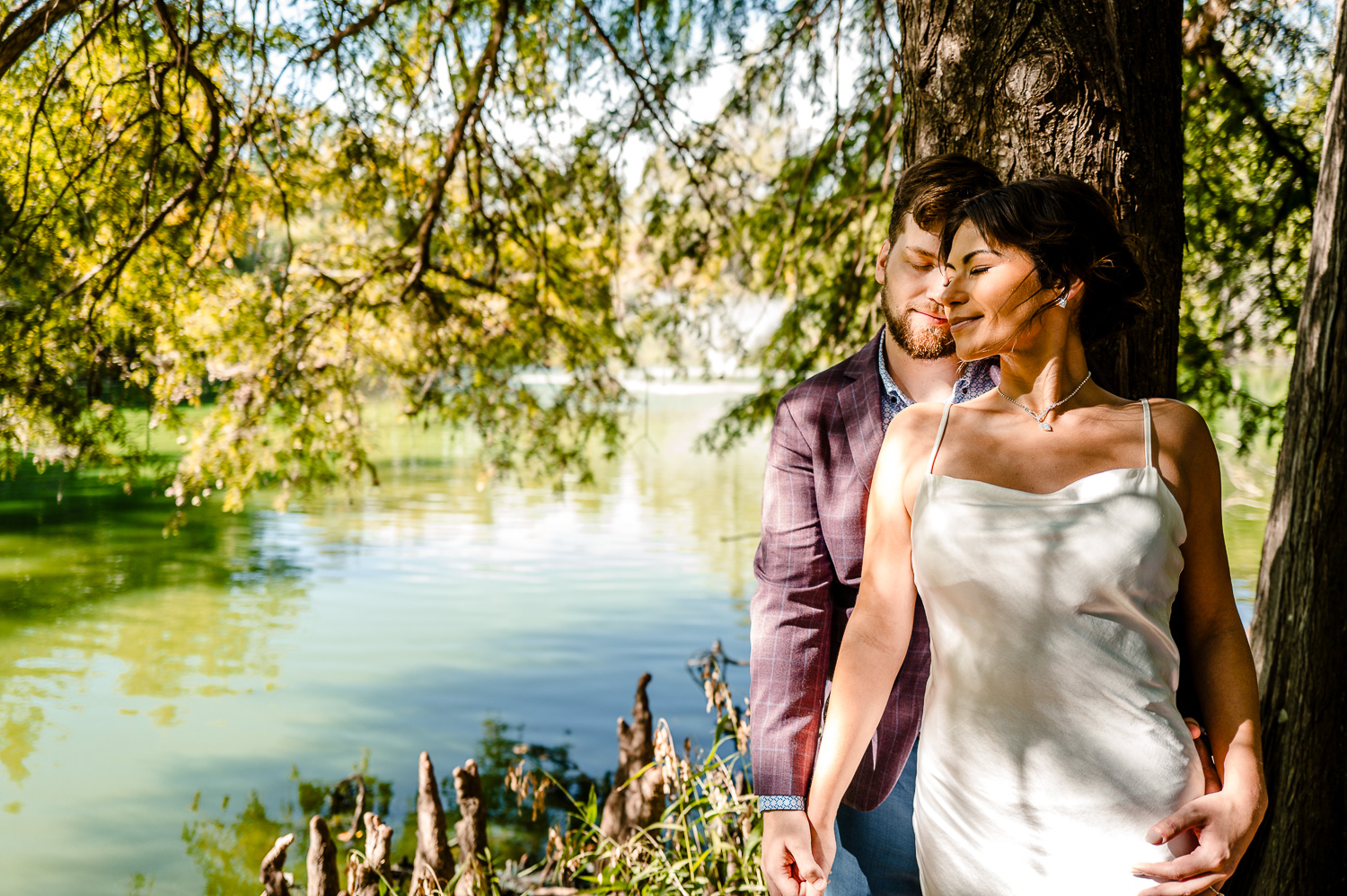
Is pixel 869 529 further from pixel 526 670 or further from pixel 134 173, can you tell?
pixel 526 670

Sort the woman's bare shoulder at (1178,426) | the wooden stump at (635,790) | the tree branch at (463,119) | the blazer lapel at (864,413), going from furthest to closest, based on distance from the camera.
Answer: the tree branch at (463,119) < the wooden stump at (635,790) < the blazer lapel at (864,413) < the woman's bare shoulder at (1178,426)

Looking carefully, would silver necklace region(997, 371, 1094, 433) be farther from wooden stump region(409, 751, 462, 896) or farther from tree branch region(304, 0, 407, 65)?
tree branch region(304, 0, 407, 65)

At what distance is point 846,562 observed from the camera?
1586 mm

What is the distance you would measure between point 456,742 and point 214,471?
10.7 feet

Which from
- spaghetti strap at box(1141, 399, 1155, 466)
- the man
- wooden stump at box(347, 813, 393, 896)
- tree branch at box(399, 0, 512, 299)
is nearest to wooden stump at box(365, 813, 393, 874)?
wooden stump at box(347, 813, 393, 896)

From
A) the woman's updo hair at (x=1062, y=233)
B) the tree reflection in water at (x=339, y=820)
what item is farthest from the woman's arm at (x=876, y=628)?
the tree reflection in water at (x=339, y=820)

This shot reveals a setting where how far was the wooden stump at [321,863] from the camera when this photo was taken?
10.7 ft

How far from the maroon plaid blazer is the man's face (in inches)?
4.9

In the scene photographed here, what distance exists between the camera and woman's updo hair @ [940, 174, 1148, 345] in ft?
4.33

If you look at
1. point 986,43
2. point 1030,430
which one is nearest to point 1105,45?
point 986,43

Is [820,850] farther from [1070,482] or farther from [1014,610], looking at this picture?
[1070,482]

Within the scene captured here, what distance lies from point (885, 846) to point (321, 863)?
95.9 inches

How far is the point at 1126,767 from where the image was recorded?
1218mm

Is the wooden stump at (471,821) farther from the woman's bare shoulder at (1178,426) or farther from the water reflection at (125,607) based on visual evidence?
the water reflection at (125,607)
